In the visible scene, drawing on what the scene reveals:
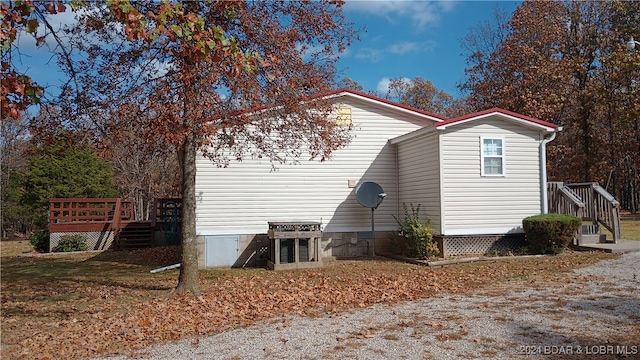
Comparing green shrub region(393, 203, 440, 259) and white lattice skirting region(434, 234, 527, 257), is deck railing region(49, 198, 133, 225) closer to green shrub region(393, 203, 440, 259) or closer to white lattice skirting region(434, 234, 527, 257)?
A: green shrub region(393, 203, 440, 259)

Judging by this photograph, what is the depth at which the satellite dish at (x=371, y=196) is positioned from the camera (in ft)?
43.2

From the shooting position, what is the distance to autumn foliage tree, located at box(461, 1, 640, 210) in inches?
957

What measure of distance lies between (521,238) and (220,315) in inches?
342

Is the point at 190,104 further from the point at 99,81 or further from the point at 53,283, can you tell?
the point at 53,283

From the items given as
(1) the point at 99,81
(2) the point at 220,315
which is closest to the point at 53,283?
(1) the point at 99,81

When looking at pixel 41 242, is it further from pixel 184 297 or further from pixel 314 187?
pixel 184 297

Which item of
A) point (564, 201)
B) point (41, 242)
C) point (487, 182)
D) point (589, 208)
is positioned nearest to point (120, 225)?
point (41, 242)

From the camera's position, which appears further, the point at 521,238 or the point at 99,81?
the point at 521,238

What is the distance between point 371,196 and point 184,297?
20.5ft

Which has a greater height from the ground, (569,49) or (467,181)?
(569,49)

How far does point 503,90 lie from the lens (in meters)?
24.5

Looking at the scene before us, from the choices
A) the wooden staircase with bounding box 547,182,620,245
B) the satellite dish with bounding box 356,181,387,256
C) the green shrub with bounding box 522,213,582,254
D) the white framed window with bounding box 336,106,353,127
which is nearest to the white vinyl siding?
the white framed window with bounding box 336,106,353,127

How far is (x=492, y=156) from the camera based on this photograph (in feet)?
41.7

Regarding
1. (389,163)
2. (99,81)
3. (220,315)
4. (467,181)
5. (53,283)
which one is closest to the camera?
(220,315)
